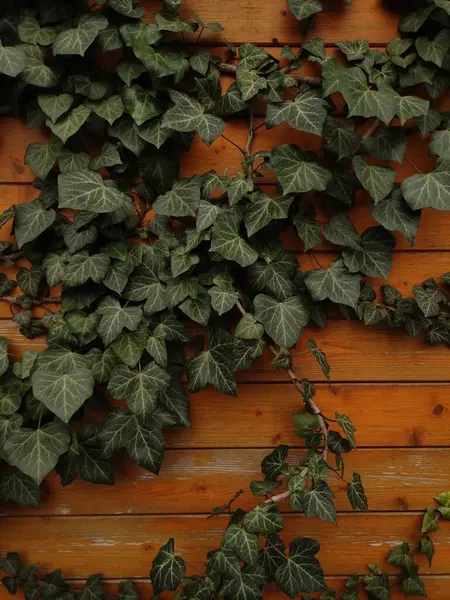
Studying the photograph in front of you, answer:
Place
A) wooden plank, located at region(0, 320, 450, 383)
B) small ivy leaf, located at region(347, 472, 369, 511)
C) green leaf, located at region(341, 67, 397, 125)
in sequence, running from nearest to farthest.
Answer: green leaf, located at region(341, 67, 397, 125), small ivy leaf, located at region(347, 472, 369, 511), wooden plank, located at region(0, 320, 450, 383)

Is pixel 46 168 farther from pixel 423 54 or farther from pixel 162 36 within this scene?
pixel 423 54

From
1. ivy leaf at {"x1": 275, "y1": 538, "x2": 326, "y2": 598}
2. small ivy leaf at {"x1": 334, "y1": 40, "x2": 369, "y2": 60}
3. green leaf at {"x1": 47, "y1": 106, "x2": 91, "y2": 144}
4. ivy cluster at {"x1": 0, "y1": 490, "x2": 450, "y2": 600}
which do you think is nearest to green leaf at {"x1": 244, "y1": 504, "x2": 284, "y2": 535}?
ivy cluster at {"x1": 0, "y1": 490, "x2": 450, "y2": 600}

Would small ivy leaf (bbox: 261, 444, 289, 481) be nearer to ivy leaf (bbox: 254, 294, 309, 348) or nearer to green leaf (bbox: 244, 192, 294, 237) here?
ivy leaf (bbox: 254, 294, 309, 348)

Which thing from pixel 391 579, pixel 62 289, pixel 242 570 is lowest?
pixel 391 579

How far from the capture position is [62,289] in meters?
1.27

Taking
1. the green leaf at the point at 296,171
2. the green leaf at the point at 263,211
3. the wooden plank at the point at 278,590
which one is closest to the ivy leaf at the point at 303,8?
the green leaf at the point at 296,171

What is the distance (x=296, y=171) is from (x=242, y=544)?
2.51 ft

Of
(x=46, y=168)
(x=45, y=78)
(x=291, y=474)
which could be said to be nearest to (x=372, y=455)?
(x=291, y=474)

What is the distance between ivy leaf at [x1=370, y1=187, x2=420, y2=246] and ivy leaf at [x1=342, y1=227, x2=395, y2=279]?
45mm

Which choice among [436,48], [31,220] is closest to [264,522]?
[31,220]

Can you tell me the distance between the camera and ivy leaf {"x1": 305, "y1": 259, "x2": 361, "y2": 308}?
1.25m

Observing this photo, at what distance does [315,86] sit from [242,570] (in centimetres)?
105

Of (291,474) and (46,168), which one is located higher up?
(46,168)

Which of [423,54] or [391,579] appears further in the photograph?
[391,579]
